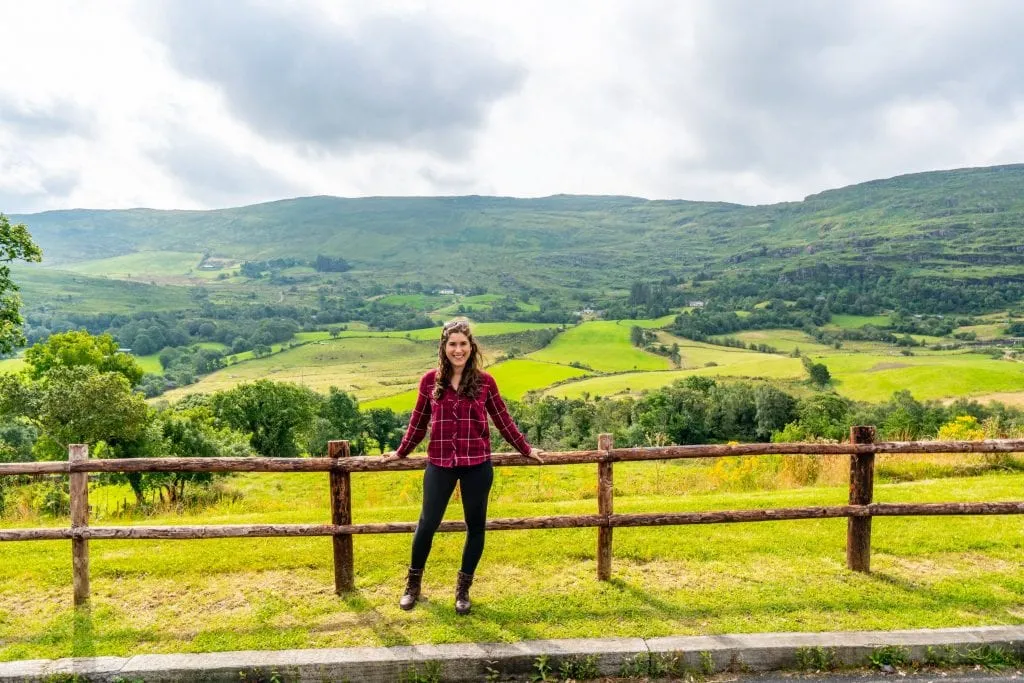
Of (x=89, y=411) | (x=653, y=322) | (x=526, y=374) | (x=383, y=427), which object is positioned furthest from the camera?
(x=653, y=322)

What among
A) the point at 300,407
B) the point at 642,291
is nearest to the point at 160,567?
the point at 300,407

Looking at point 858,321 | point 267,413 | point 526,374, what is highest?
point 858,321

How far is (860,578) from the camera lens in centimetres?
648

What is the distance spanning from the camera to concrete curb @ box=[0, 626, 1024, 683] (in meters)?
4.89

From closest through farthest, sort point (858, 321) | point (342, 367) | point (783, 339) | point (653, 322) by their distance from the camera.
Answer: point (342, 367) → point (783, 339) → point (858, 321) → point (653, 322)

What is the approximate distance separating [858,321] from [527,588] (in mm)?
160781

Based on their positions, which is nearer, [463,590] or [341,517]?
[463,590]

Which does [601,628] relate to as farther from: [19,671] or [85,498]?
[85,498]

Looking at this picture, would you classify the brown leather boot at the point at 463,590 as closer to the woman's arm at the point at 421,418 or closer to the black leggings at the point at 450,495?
the black leggings at the point at 450,495

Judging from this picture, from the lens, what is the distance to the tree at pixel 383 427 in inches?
2398

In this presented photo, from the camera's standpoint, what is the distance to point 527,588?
6.42 meters

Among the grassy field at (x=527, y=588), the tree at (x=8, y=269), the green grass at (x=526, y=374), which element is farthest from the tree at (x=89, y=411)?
the green grass at (x=526, y=374)

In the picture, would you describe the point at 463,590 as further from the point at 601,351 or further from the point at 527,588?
the point at 601,351

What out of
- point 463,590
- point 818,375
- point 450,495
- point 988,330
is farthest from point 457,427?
point 988,330
